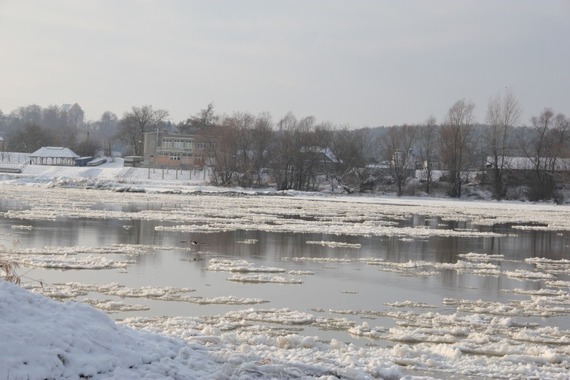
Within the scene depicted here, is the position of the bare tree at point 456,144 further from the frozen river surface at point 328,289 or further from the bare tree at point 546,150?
the frozen river surface at point 328,289

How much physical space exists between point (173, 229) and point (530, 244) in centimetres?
1576

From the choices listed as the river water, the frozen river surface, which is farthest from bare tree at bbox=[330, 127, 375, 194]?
the frozen river surface

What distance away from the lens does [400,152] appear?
9894 cm

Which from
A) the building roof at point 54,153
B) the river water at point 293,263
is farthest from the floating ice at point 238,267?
the building roof at point 54,153

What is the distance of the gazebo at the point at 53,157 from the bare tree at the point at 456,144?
63.3 metres

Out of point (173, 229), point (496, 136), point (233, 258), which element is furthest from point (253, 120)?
point (233, 258)

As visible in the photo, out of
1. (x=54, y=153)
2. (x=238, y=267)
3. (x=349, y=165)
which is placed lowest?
(x=238, y=267)

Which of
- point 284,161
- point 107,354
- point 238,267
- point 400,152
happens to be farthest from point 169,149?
point 107,354

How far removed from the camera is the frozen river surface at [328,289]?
10750mm

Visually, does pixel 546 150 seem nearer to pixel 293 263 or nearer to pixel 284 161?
pixel 284 161

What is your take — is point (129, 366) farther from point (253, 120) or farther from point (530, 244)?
point (253, 120)

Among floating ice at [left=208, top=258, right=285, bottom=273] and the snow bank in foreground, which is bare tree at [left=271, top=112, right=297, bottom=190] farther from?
the snow bank in foreground

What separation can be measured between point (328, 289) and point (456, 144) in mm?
82117

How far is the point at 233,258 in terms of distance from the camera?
21438 millimetres
